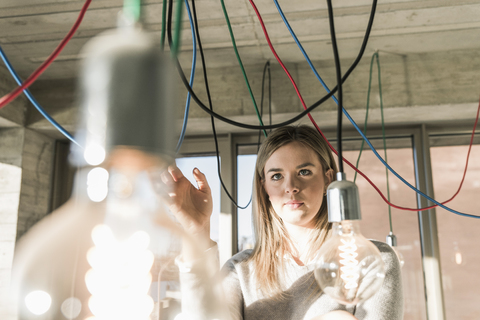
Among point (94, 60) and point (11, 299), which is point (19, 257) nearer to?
point (11, 299)

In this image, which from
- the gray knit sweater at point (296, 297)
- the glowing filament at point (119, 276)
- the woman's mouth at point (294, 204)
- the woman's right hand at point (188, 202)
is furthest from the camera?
the woman's mouth at point (294, 204)

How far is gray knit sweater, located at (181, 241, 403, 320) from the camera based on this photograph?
989 mm

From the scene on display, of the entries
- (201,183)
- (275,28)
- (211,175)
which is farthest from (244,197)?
(201,183)

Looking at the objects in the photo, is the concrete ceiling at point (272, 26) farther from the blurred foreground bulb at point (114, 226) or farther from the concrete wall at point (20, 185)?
the blurred foreground bulb at point (114, 226)

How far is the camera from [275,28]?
7.43 feet

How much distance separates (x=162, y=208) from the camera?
29 cm

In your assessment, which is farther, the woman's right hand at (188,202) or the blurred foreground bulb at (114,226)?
the woman's right hand at (188,202)

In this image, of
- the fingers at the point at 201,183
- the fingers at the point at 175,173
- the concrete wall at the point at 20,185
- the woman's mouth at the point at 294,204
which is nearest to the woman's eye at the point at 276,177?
the woman's mouth at the point at 294,204

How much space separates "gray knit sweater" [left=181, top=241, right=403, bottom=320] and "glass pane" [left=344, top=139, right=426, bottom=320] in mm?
1686

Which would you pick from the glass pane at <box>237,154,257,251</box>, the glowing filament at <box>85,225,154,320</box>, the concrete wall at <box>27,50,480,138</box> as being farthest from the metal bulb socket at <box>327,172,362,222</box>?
the glass pane at <box>237,154,257,251</box>

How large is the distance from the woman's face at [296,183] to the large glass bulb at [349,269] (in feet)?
2.40

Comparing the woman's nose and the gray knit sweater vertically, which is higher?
the woman's nose

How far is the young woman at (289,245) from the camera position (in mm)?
1125

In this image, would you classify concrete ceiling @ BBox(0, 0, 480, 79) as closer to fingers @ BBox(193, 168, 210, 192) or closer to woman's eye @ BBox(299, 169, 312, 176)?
woman's eye @ BBox(299, 169, 312, 176)
